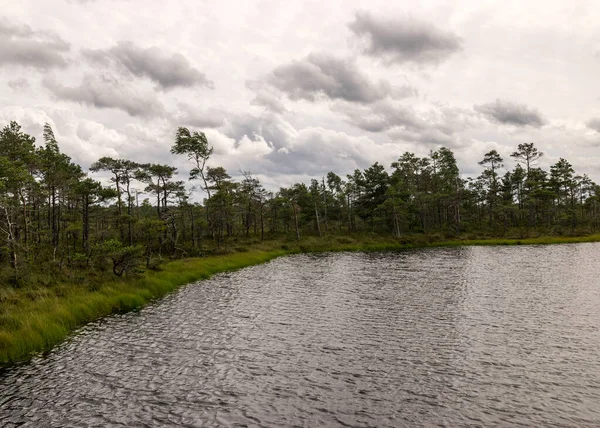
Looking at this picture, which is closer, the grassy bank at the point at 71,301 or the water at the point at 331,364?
the water at the point at 331,364

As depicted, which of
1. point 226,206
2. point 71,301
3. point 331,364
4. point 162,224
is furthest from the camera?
point 226,206

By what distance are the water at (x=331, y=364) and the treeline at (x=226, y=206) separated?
49.9 ft

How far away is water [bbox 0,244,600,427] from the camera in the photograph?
13.6 meters

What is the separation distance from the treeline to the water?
1520 centimetres

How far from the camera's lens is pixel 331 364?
1809 cm

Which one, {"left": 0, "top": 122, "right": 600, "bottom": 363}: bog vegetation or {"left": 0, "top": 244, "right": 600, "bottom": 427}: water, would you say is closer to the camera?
{"left": 0, "top": 244, "right": 600, "bottom": 427}: water

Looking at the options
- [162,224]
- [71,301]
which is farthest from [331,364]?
[162,224]

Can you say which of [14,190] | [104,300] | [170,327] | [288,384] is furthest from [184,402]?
[14,190]

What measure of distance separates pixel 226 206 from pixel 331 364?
181ft

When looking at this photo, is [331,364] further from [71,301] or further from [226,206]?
[226,206]

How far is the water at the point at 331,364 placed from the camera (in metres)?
13.6

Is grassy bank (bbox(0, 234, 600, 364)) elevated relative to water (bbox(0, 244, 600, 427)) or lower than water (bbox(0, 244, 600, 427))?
elevated

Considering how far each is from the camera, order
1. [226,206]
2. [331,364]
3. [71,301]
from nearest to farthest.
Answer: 1. [331,364]
2. [71,301]
3. [226,206]

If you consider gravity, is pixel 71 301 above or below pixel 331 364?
above
